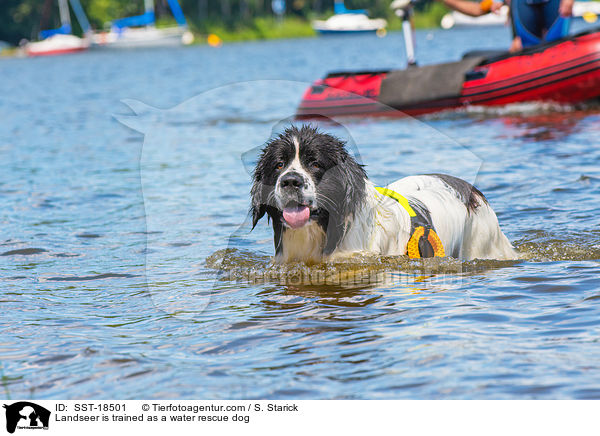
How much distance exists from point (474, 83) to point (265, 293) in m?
8.83

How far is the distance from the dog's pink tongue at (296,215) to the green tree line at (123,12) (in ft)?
214

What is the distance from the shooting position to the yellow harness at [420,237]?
534 cm

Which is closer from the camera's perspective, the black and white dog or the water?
the water

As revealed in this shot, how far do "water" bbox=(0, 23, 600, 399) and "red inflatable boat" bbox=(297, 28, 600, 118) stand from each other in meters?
1.59

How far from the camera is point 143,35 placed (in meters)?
61.0

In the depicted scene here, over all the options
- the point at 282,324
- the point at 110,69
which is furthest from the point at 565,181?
the point at 110,69

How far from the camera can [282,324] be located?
15.6ft

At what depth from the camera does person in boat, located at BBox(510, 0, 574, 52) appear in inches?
508

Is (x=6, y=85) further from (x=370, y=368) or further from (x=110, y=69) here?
(x=370, y=368)

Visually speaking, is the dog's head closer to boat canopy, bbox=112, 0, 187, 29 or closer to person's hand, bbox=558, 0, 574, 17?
person's hand, bbox=558, 0, 574, 17

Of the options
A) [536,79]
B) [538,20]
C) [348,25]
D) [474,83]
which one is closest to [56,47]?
[348,25]
